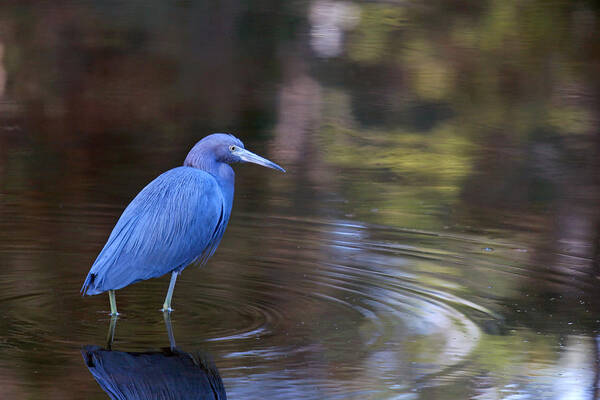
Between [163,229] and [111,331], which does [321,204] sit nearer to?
[163,229]

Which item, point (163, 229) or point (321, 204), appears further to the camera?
point (321, 204)

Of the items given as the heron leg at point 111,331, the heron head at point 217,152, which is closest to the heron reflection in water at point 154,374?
the heron leg at point 111,331

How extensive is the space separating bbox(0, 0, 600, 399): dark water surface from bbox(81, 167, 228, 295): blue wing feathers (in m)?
0.29

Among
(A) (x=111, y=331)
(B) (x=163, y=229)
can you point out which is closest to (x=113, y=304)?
(A) (x=111, y=331)

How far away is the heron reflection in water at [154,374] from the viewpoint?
541 centimetres

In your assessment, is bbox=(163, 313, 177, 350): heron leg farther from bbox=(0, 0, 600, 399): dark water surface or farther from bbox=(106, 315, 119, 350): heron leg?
bbox=(106, 315, 119, 350): heron leg

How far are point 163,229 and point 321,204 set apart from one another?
3.20 metres

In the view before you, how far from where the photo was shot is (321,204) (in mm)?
9703

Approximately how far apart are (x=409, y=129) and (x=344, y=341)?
7.86 m

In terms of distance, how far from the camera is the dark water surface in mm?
5867

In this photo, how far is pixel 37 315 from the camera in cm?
645

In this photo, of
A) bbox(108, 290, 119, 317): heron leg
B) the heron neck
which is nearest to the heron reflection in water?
bbox(108, 290, 119, 317): heron leg

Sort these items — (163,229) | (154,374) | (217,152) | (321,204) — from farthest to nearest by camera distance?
(321,204), (217,152), (163,229), (154,374)

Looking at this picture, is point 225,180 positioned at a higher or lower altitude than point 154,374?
higher
